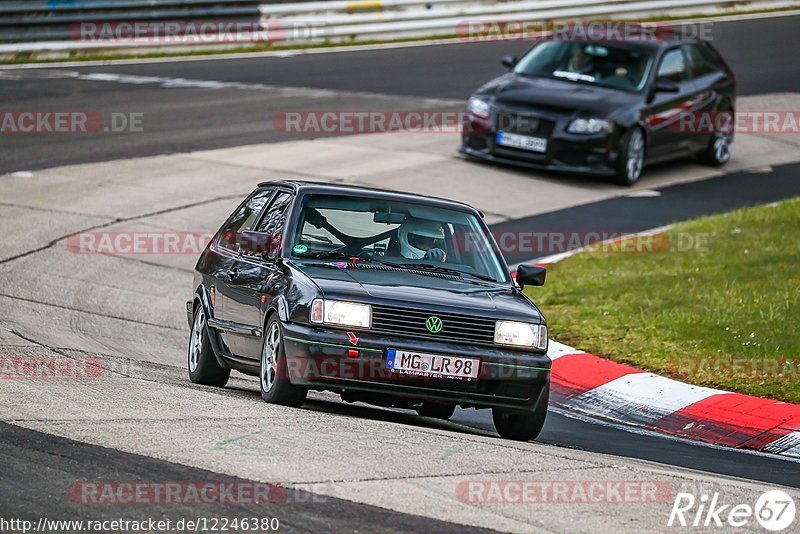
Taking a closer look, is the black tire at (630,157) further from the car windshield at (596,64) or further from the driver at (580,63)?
the driver at (580,63)

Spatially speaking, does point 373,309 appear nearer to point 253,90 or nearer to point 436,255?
point 436,255

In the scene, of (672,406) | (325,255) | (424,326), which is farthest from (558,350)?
(424,326)

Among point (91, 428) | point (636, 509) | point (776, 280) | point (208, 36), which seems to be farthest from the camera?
point (208, 36)

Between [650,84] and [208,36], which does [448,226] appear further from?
[208,36]

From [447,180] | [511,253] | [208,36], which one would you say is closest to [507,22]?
[208,36]

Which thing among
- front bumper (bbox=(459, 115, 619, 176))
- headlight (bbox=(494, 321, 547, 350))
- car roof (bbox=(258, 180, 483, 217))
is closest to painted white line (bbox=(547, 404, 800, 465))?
headlight (bbox=(494, 321, 547, 350))

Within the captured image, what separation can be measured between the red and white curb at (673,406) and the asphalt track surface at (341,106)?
0.34 m

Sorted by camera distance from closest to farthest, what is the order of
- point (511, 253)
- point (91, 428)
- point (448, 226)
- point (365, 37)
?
point (91, 428)
point (448, 226)
point (511, 253)
point (365, 37)

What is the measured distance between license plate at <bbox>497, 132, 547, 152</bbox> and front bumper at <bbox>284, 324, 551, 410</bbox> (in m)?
10.6

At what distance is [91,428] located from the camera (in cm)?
681

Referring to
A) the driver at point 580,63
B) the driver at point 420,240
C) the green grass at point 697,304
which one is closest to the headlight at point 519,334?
the driver at point 420,240

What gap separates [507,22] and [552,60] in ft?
42.6

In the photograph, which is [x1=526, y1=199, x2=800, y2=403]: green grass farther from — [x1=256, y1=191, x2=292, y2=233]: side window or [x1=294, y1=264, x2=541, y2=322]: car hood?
[x1=256, y1=191, x2=292, y2=233]: side window

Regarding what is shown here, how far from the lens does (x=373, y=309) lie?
26.1 feet
